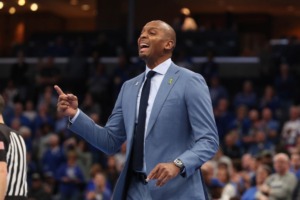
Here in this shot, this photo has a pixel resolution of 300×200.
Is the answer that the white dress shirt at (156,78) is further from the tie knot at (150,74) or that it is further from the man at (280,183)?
the man at (280,183)

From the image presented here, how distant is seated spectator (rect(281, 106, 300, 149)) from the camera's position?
14539 millimetres

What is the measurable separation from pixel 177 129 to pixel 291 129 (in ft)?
31.3

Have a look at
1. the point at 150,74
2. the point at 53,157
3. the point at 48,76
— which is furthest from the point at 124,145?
the point at 150,74

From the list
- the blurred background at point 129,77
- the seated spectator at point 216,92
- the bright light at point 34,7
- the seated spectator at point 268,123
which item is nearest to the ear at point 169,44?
the blurred background at point 129,77

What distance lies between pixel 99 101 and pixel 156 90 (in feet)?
43.5

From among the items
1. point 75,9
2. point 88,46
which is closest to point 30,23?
point 75,9

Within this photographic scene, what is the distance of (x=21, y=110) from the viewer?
18234mm

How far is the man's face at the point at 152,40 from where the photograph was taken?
571cm

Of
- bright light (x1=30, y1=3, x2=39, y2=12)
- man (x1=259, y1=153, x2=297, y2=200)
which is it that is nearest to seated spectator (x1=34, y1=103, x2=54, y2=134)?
man (x1=259, y1=153, x2=297, y2=200)

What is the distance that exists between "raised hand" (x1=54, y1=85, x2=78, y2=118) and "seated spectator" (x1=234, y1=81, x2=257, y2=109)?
11606mm

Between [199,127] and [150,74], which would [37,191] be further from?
[199,127]

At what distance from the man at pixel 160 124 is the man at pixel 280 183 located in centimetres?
578

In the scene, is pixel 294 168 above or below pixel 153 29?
below

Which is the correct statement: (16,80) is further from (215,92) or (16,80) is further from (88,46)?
(215,92)
